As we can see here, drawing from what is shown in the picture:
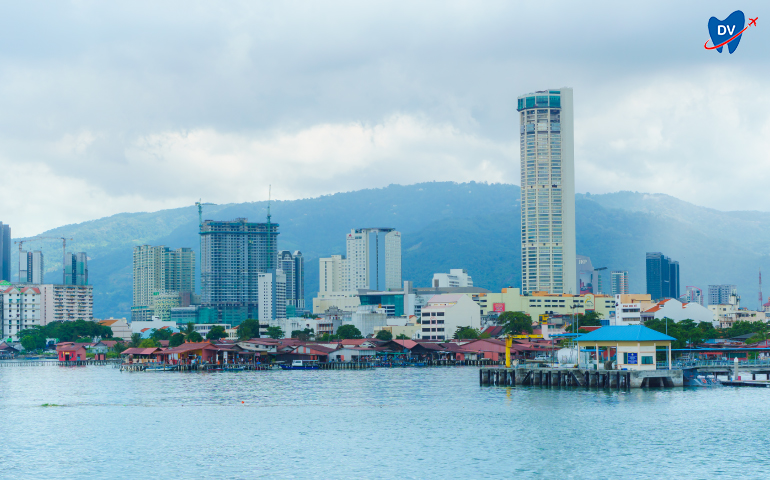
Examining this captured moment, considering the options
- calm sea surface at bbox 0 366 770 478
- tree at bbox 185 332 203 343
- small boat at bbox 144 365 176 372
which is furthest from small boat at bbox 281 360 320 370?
calm sea surface at bbox 0 366 770 478

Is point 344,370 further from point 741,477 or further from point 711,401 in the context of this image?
point 741,477

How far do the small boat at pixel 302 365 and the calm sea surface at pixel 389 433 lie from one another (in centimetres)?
4766

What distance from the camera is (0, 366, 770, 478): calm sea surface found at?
159 feet

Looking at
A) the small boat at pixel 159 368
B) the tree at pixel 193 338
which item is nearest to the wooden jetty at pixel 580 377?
the small boat at pixel 159 368

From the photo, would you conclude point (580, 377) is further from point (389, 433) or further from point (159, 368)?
point (159, 368)

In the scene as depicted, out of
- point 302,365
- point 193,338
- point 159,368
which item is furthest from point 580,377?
point 193,338

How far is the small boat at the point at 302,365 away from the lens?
14225cm

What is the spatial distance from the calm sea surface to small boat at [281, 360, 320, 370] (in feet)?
156

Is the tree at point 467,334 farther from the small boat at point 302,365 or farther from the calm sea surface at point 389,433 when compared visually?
the calm sea surface at point 389,433

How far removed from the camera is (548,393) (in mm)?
84688

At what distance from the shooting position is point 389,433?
59969 millimetres

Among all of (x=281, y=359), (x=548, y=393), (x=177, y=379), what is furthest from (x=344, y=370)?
(x=548, y=393)

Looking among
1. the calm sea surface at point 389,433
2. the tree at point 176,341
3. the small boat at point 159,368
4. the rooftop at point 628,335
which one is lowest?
the small boat at point 159,368

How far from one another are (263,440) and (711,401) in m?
37.3
